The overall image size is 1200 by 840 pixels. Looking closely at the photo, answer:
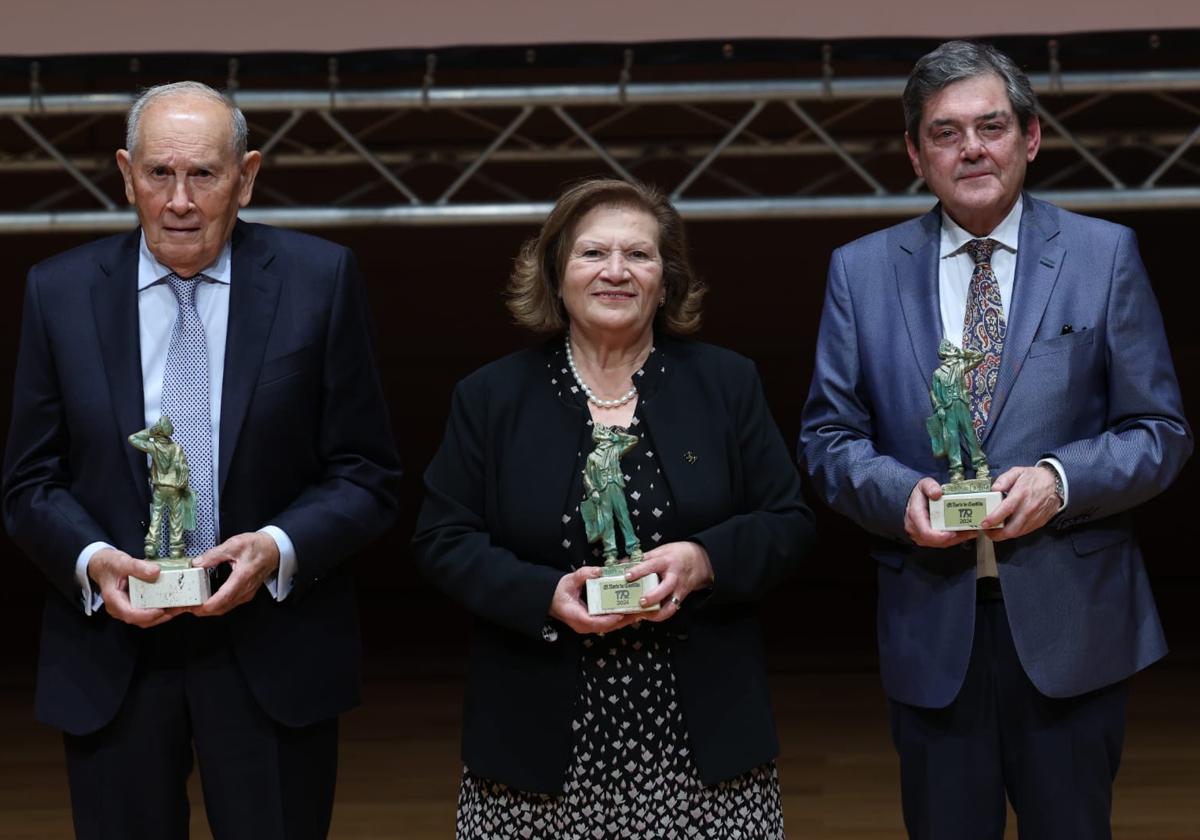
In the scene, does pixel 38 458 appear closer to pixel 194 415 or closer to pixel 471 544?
pixel 194 415

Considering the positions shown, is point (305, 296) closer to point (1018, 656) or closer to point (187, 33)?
point (1018, 656)

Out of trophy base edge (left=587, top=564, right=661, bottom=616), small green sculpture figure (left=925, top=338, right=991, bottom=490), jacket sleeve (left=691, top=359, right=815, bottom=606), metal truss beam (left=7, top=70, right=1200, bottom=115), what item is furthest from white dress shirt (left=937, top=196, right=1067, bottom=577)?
metal truss beam (left=7, top=70, right=1200, bottom=115)

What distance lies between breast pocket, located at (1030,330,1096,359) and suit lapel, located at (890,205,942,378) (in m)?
0.14

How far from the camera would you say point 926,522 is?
216 cm

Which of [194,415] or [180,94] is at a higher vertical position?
[180,94]

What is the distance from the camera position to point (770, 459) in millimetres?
2379

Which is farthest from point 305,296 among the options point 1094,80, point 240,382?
point 1094,80

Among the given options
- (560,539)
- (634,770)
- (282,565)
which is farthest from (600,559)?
(282,565)

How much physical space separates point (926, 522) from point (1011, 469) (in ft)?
0.46

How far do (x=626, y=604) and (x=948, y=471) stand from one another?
50cm

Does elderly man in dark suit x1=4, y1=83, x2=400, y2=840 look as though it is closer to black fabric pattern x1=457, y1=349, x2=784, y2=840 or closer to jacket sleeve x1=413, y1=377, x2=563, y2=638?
jacket sleeve x1=413, y1=377, x2=563, y2=638

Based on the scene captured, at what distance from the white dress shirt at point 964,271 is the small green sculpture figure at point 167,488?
1.10 meters

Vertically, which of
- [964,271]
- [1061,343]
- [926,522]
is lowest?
[926,522]

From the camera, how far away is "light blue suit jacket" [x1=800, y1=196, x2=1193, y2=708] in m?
2.22
